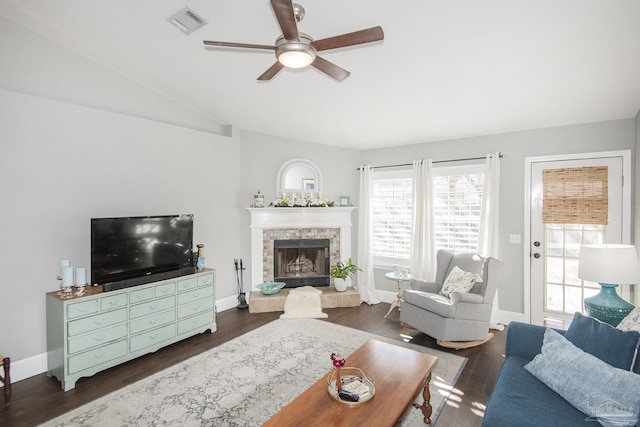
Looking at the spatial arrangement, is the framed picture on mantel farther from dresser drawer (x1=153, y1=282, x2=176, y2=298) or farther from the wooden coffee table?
the wooden coffee table

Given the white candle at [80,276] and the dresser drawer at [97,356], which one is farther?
the white candle at [80,276]

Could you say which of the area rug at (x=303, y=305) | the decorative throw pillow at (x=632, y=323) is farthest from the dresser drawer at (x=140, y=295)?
the decorative throw pillow at (x=632, y=323)

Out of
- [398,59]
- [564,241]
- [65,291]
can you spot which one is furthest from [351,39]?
[564,241]

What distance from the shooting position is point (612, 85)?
3.05m

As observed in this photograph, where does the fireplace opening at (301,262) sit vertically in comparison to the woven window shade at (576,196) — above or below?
below

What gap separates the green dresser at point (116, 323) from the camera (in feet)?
9.74

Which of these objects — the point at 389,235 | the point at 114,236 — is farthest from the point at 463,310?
the point at 114,236

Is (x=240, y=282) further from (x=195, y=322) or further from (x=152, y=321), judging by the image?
(x=152, y=321)

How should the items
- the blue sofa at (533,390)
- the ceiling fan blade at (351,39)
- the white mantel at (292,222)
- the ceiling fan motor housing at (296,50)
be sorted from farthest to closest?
the white mantel at (292,222) < the ceiling fan motor housing at (296,50) < the ceiling fan blade at (351,39) < the blue sofa at (533,390)

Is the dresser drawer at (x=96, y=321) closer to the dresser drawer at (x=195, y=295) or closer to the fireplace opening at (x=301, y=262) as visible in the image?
the dresser drawer at (x=195, y=295)

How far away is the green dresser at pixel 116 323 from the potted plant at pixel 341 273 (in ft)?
7.00

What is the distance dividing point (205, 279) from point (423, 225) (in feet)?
10.7

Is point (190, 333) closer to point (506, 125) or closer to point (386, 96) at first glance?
point (386, 96)

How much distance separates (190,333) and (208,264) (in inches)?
43.6
